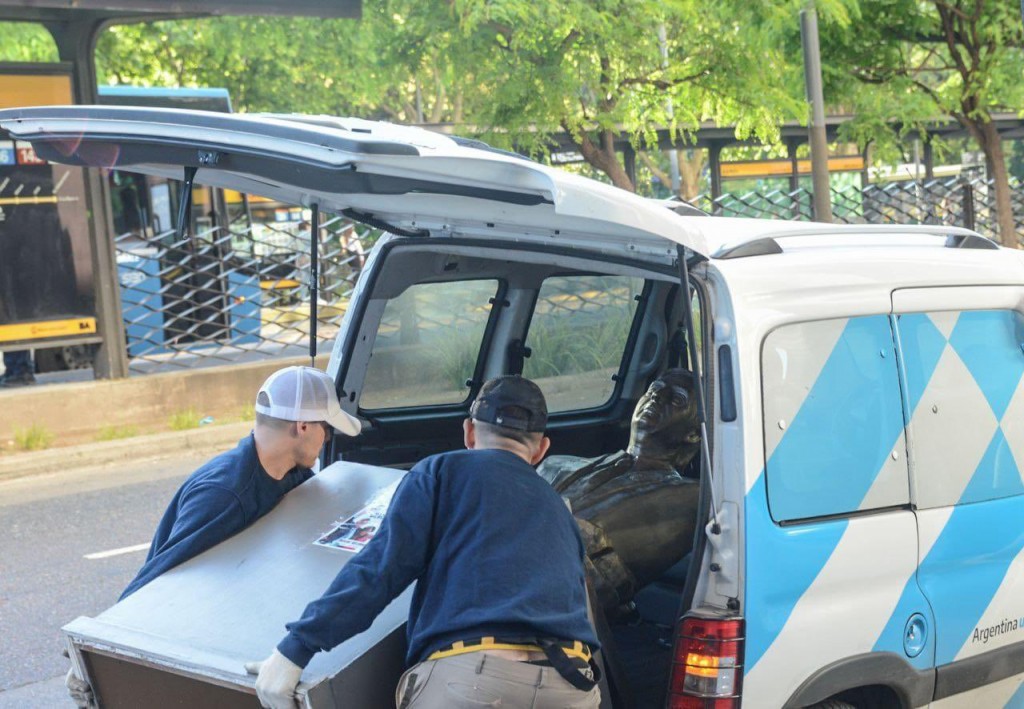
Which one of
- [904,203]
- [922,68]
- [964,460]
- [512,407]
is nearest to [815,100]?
[922,68]

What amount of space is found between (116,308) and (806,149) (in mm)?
13123

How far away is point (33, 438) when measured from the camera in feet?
35.5

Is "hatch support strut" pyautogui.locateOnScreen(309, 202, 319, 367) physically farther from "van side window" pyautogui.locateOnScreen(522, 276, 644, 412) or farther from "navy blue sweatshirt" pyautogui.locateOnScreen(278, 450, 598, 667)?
"navy blue sweatshirt" pyautogui.locateOnScreen(278, 450, 598, 667)

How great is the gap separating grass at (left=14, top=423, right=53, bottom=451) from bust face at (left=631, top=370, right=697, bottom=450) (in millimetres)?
8016

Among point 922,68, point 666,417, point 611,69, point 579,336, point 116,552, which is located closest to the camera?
point 666,417

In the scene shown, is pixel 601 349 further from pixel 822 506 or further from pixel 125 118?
pixel 125 118

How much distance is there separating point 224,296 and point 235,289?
4.97 feet

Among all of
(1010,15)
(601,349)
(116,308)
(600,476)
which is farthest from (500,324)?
(1010,15)

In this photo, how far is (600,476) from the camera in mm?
4121

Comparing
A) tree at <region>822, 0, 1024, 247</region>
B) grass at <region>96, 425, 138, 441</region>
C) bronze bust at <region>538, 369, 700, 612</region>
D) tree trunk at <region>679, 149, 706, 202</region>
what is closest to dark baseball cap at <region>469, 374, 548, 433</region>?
bronze bust at <region>538, 369, 700, 612</region>

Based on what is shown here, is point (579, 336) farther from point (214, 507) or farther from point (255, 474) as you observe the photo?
point (214, 507)

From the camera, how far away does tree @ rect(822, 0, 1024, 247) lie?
492 inches

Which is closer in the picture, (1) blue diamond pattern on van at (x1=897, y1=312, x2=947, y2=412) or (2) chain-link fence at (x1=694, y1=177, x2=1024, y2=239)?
(1) blue diamond pattern on van at (x1=897, y1=312, x2=947, y2=412)

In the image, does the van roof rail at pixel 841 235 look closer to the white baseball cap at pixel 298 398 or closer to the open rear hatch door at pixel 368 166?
the open rear hatch door at pixel 368 166
